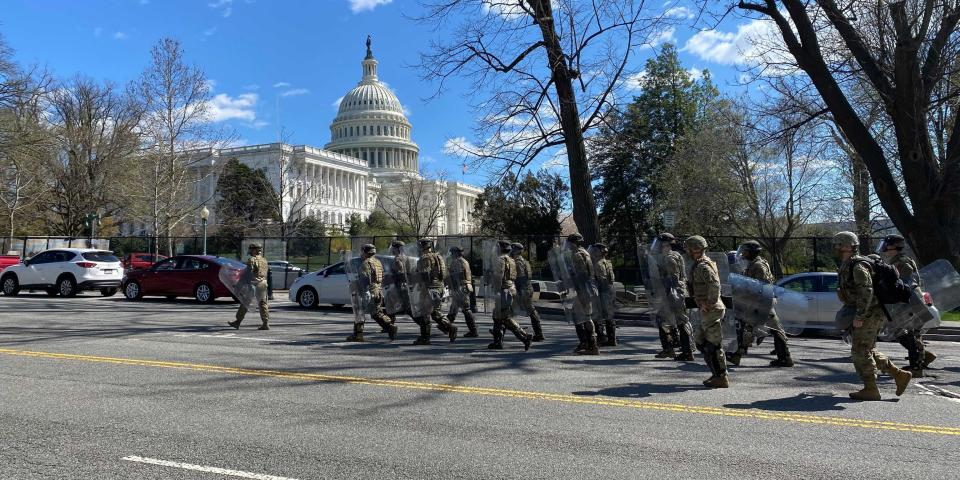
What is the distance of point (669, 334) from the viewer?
9.91 m

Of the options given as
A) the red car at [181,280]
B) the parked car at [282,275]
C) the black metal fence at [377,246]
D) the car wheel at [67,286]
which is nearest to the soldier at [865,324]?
the black metal fence at [377,246]

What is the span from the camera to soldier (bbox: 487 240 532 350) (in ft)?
34.2

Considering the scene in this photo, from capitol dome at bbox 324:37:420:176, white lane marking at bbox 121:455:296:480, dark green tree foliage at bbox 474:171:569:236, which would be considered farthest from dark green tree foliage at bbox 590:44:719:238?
capitol dome at bbox 324:37:420:176

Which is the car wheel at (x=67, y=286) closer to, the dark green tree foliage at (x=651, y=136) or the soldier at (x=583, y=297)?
the soldier at (x=583, y=297)

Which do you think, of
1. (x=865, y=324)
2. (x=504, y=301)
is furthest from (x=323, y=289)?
(x=865, y=324)

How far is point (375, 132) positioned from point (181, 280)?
109439 mm

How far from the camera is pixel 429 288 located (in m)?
11.4

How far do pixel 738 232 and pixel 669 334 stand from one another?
90.3 ft

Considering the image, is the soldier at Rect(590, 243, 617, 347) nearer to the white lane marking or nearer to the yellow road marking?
the yellow road marking

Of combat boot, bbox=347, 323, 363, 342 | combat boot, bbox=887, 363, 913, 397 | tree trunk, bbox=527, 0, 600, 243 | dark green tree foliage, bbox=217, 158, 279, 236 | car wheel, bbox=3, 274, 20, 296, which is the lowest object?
combat boot, bbox=887, 363, 913, 397

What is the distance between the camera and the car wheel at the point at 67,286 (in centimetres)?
2189

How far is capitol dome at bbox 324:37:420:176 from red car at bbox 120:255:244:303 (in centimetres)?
10319

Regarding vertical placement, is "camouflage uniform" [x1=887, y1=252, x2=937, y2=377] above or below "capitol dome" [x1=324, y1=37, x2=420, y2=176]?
below

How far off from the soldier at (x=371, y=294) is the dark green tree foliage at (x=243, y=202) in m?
44.0
